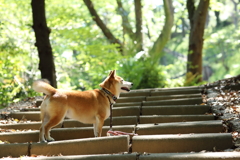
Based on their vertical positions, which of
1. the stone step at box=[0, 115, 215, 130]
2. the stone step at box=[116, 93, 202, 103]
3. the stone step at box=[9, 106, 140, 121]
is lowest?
the stone step at box=[0, 115, 215, 130]

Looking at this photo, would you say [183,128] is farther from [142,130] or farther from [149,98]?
[149,98]

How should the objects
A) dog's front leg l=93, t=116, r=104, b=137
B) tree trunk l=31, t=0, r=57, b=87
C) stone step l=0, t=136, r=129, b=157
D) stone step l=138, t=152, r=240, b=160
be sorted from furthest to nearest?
tree trunk l=31, t=0, r=57, b=87, dog's front leg l=93, t=116, r=104, b=137, stone step l=0, t=136, r=129, b=157, stone step l=138, t=152, r=240, b=160

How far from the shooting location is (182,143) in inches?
164

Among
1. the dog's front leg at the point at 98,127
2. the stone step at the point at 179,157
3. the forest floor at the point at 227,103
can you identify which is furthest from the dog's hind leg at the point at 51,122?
the forest floor at the point at 227,103

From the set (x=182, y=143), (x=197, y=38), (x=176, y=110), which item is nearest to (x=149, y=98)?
(x=176, y=110)

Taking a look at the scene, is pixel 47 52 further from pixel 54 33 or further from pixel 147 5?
pixel 147 5

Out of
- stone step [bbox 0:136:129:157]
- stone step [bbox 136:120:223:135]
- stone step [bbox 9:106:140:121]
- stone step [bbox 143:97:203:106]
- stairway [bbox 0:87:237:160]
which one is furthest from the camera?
stone step [bbox 143:97:203:106]

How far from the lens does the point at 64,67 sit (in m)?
19.2

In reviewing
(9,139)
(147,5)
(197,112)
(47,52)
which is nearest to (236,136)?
(197,112)

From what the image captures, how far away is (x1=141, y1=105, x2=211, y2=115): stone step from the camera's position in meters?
6.20

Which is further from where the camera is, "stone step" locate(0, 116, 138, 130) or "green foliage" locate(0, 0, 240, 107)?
"green foliage" locate(0, 0, 240, 107)

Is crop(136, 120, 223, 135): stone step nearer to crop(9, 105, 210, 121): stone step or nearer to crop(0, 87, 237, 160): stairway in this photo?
crop(0, 87, 237, 160): stairway

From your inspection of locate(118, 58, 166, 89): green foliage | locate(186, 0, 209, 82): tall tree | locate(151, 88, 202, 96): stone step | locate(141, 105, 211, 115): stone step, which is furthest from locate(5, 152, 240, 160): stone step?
locate(186, 0, 209, 82): tall tree

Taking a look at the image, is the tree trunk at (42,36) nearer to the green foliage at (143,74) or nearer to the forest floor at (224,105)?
the forest floor at (224,105)
